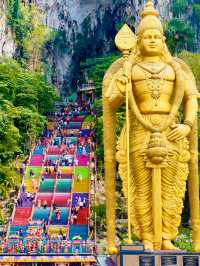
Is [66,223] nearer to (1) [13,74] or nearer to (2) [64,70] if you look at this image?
(1) [13,74]

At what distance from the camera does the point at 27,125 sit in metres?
25.3

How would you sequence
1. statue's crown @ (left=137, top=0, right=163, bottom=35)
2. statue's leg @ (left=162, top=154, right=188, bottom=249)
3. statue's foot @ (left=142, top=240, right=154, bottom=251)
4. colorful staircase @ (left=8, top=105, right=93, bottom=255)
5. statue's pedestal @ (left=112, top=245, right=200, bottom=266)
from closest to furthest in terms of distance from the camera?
statue's pedestal @ (left=112, top=245, right=200, bottom=266) < statue's foot @ (left=142, top=240, right=154, bottom=251) < statue's leg @ (left=162, top=154, right=188, bottom=249) < statue's crown @ (left=137, top=0, right=163, bottom=35) < colorful staircase @ (left=8, top=105, right=93, bottom=255)

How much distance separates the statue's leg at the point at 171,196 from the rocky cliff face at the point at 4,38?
89.7 feet

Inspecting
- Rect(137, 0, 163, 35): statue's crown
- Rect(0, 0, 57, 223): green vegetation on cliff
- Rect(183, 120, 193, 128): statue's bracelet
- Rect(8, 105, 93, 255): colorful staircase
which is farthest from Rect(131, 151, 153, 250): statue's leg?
Rect(0, 0, 57, 223): green vegetation on cliff

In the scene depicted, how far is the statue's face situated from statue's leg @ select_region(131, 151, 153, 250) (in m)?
1.27

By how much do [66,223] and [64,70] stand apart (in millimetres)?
26081

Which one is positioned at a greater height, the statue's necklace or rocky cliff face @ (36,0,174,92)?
rocky cliff face @ (36,0,174,92)

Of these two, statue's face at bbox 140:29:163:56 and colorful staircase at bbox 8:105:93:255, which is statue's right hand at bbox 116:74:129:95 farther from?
colorful staircase at bbox 8:105:93:255

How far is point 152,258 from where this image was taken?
7.34 metres

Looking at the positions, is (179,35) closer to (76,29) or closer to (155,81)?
(76,29)

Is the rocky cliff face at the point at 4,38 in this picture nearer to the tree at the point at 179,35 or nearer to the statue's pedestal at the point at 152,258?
the tree at the point at 179,35

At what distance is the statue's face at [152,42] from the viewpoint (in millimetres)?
8242

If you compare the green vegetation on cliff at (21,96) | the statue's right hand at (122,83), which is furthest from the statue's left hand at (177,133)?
the green vegetation on cliff at (21,96)

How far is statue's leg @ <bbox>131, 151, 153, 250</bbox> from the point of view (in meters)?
8.01
